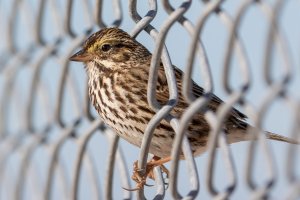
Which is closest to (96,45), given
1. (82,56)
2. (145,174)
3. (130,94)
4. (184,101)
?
(82,56)

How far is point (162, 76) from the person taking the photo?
418cm

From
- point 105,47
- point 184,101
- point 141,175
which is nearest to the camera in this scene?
point 141,175

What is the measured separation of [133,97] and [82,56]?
368 millimetres

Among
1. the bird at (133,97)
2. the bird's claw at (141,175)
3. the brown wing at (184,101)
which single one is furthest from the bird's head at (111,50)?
the bird's claw at (141,175)

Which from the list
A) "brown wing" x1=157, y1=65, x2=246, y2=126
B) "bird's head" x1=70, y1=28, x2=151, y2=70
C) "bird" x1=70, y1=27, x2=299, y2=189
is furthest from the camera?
"bird's head" x1=70, y1=28, x2=151, y2=70

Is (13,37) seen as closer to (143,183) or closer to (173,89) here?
(143,183)

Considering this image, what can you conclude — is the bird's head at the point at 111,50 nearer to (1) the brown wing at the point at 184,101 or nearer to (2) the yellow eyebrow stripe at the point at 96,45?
(2) the yellow eyebrow stripe at the point at 96,45

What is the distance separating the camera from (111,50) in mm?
4629

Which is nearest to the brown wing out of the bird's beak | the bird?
the bird

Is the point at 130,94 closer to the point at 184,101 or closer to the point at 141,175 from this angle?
the point at 184,101

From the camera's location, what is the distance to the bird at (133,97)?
4004 millimetres

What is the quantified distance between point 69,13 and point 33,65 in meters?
0.61

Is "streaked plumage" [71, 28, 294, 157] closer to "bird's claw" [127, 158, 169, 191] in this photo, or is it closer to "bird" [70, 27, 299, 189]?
"bird" [70, 27, 299, 189]

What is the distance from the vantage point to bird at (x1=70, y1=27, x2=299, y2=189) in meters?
4.00
